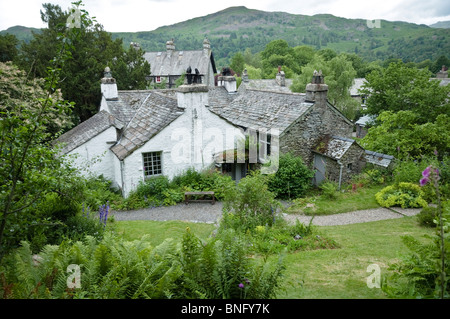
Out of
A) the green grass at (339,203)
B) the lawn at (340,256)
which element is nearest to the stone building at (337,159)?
the green grass at (339,203)

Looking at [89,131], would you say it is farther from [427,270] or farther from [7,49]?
[427,270]

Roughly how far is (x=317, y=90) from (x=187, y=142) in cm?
837

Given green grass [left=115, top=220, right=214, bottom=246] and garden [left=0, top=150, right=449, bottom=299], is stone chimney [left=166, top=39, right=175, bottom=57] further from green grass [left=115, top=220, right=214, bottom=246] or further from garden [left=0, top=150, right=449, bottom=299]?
green grass [left=115, top=220, right=214, bottom=246]

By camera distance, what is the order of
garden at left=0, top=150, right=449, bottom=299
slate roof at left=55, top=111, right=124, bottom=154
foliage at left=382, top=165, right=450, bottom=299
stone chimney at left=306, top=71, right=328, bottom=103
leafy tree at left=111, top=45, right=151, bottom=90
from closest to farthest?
foliage at left=382, top=165, right=450, bottom=299, garden at left=0, top=150, right=449, bottom=299, slate roof at left=55, top=111, right=124, bottom=154, stone chimney at left=306, top=71, right=328, bottom=103, leafy tree at left=111, top=45, right=151, bottom=90

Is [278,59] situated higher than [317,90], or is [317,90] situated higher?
[278,59]

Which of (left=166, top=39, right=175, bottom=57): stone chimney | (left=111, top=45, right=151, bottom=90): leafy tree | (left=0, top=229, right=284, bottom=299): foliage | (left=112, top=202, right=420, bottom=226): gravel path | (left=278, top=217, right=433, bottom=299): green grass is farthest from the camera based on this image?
(left=166, top=39, right=175, bottom=57): stone chimney

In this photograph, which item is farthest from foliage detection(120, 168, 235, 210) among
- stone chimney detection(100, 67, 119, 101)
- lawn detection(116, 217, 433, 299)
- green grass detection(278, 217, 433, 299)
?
stone chimney detection(100, 67, 119, 101)

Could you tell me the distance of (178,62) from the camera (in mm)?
60625

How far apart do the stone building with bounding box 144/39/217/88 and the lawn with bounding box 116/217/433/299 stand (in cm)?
4755

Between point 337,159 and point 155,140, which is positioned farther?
point 337,159

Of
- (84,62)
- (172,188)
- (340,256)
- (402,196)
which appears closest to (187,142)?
(172,188)

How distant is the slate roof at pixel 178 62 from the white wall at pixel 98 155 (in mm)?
43194

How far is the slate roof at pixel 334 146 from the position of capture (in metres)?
17.8

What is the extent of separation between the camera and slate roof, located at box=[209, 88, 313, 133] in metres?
18.9
